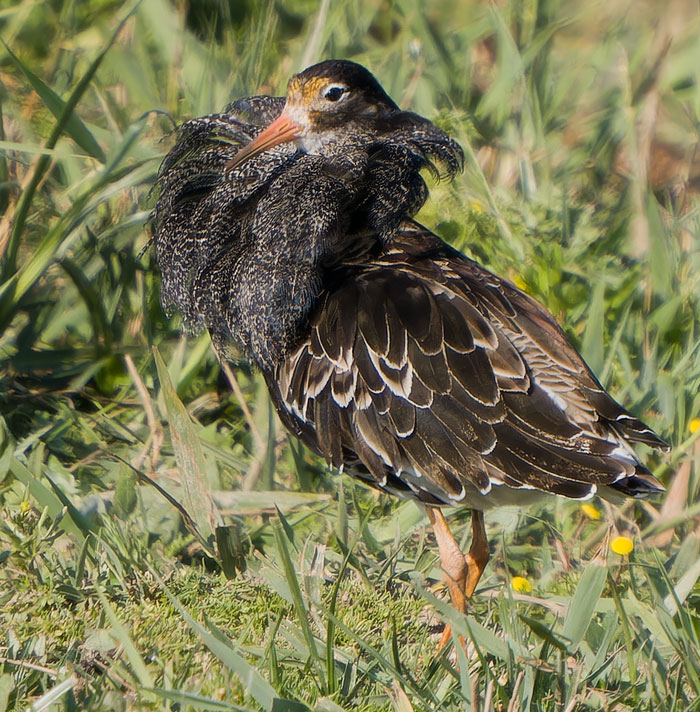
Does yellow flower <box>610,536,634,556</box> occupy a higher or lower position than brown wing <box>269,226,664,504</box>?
lower

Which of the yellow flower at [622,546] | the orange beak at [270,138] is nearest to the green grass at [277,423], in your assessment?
the yellow flower at [622,546]

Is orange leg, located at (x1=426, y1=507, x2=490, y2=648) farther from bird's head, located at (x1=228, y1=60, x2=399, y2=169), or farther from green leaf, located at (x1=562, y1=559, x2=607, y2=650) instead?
bird's head, located at (x1=228, y1=60, x2=399, y2=169)

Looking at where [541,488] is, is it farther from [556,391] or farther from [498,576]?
[498,576]

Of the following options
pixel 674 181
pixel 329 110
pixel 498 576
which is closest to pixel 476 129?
pixel 674 181

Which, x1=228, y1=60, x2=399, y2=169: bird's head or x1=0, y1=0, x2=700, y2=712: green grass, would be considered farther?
x1=228, y1=60, x2=399, y2=169: bird's head

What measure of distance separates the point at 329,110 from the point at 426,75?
5.69 ft

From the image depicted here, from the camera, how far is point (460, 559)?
363 centimetres

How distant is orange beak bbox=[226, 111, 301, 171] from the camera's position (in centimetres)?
395

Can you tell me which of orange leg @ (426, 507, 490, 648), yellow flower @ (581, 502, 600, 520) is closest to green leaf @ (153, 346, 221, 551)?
orange leg @ (426, 507, 490, 648)

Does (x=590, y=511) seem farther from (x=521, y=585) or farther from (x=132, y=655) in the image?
(x=132, y=655)

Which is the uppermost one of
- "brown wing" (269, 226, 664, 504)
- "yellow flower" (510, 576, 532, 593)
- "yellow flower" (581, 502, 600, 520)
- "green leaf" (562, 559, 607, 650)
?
"brown wing" (269, 226, 664, 504)

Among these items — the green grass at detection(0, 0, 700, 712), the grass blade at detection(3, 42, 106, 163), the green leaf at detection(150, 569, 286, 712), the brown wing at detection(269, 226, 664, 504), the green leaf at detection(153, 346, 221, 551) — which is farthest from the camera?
the grass blade at detection(3, 42, 106, 163)

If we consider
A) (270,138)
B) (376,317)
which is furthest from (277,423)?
(270,138)

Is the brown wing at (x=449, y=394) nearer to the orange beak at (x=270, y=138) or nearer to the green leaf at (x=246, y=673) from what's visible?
the orange beak at (x=270, y=138)
